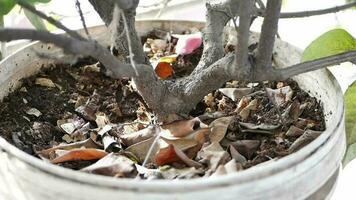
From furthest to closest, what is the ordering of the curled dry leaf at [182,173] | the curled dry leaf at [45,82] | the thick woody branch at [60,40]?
the curled dry leaf at [45,82] → the curled dry leaf at [182,173] → the thick woody branch at [60,40]

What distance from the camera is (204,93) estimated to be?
2.29ft

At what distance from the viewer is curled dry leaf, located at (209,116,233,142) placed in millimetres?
666

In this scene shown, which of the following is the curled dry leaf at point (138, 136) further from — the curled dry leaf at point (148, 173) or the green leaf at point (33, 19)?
the green leaf at point (33, 19)

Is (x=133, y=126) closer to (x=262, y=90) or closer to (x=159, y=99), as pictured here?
(x=159, y=99)

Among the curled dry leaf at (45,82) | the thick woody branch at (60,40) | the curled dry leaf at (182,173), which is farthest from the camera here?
the curled dry leaf at (45,82)

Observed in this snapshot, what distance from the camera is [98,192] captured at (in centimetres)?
49

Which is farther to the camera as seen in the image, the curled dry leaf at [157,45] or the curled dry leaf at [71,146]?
the curled dry leaf at [157,45]

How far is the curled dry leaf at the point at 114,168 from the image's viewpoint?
0.58 meters

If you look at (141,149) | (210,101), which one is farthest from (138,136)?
(210,101)

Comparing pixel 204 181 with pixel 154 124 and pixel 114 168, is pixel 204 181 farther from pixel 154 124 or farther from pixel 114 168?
pixel 154 124

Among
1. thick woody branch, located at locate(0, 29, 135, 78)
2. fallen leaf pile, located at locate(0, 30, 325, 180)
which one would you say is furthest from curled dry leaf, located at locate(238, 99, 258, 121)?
thick woody branch, located at locate(0, 29, 135, 78)

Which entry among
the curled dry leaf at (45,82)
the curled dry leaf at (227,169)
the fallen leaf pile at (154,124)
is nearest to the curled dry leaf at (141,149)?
the fallen leaf pile at (154,124)

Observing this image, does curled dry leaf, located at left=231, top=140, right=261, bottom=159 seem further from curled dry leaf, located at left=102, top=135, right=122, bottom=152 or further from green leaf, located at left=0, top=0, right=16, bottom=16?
green leaf, located at left=0, top=0, right=16, bottom=16

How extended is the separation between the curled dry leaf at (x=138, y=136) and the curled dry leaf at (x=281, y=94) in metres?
0.16
